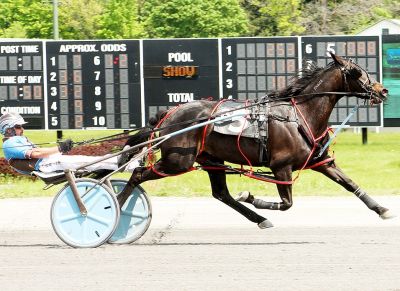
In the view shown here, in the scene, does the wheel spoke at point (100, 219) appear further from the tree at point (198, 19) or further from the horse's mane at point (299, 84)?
the tree at point (198, 19)

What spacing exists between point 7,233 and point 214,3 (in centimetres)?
4095

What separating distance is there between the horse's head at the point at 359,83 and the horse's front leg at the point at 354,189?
2.62 feet

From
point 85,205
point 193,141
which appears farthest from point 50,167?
point 193,141

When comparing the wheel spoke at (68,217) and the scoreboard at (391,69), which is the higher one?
the scoreboard at (391,69)

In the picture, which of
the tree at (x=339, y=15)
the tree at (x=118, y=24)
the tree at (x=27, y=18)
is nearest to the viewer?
the tree at (x=339, y=15)

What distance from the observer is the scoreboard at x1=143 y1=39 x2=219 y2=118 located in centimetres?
2594

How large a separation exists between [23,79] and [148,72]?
295 centimetres

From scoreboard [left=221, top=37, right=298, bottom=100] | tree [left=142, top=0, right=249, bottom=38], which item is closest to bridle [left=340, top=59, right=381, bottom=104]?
scoreboard [left=221, top=37, right=298, bottom=100]

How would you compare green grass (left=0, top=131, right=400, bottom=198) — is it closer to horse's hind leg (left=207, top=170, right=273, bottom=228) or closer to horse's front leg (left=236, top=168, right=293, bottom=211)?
horse's hind leg (left=207, top=170, right=273, bottom=228)

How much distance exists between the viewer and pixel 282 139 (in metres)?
11.2

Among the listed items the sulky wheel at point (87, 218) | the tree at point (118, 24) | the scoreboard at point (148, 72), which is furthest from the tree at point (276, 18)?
the sulky wheel at point (87, 218)

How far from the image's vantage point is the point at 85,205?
35.3 feet

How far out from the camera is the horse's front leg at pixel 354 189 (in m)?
11.2

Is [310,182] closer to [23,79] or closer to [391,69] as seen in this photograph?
[391,69]
